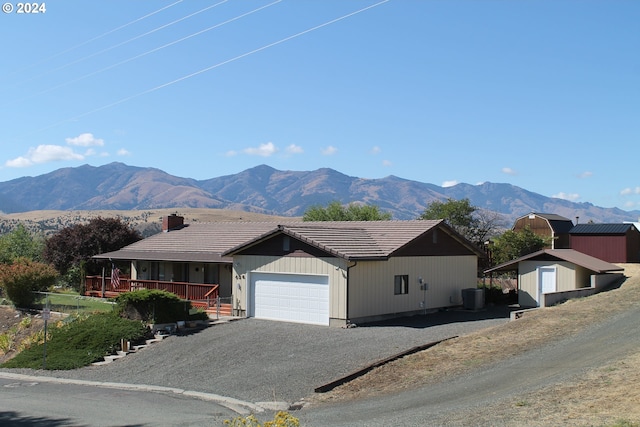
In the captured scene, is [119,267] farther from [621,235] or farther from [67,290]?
[621,235]

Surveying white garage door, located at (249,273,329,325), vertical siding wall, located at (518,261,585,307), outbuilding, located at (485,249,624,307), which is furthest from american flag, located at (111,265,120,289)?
vertical siding wall, located at (518,261,585,307)

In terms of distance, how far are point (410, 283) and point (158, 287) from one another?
1403 centimetres

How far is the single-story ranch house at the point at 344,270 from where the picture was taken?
28.7m

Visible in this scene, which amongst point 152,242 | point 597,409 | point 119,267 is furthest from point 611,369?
point 119,267

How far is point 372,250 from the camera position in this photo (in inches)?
1179

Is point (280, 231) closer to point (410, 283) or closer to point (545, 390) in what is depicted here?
point (410, 283)

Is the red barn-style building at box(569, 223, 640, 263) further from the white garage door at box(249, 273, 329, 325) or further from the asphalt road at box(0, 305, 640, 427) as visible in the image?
the white garage door at box(249, 273, 329, 325)

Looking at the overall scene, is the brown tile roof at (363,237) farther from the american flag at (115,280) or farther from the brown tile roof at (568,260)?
the american flag at (115,280)

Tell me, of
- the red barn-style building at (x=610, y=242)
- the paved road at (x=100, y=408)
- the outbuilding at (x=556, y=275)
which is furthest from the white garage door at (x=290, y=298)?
the red barn-style building at (x=610, y=242)

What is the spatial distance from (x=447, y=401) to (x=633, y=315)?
41.4 feet

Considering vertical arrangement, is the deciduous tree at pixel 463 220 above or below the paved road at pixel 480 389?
above

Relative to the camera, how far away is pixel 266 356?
24.1 metres

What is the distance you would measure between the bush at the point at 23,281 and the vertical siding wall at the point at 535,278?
86.7 feet

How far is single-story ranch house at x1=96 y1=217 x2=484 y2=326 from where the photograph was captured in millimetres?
28719
